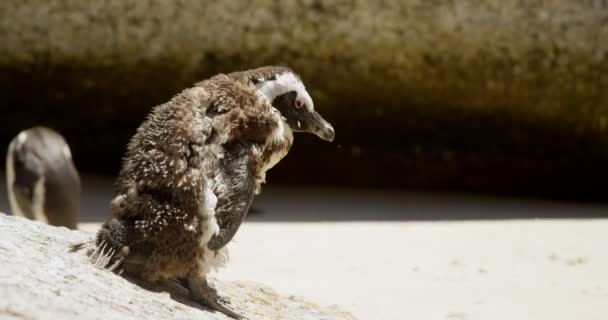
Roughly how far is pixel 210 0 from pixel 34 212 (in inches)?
87.3

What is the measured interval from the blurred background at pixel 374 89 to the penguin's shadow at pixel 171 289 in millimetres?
3836

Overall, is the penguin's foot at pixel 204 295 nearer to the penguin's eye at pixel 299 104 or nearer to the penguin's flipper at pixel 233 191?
the penguin's flipper at pixel 233 191

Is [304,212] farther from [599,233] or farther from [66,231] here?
[66,231]

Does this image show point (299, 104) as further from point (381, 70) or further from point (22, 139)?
point (381, 70)

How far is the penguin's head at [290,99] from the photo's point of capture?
304 cm

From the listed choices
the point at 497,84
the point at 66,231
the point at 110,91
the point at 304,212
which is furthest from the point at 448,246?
the point at 110,91

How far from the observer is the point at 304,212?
23.6 ft

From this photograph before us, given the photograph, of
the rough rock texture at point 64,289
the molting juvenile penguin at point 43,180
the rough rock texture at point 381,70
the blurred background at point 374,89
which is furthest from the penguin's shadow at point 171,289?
the rough rock texture at point 381,70

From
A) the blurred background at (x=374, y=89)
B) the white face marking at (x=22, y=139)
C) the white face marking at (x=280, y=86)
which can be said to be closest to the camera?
the white face marking at (x=280, y=86)

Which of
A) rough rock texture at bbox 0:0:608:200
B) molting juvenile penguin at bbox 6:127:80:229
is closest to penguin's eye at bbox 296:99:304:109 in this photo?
molting juvenile penguin at bbox 6:127:80:229

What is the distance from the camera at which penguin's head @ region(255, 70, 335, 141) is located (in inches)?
120

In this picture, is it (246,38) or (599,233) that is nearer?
(599,233)

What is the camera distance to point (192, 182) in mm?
2826

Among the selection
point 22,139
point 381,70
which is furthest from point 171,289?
point 381,70
